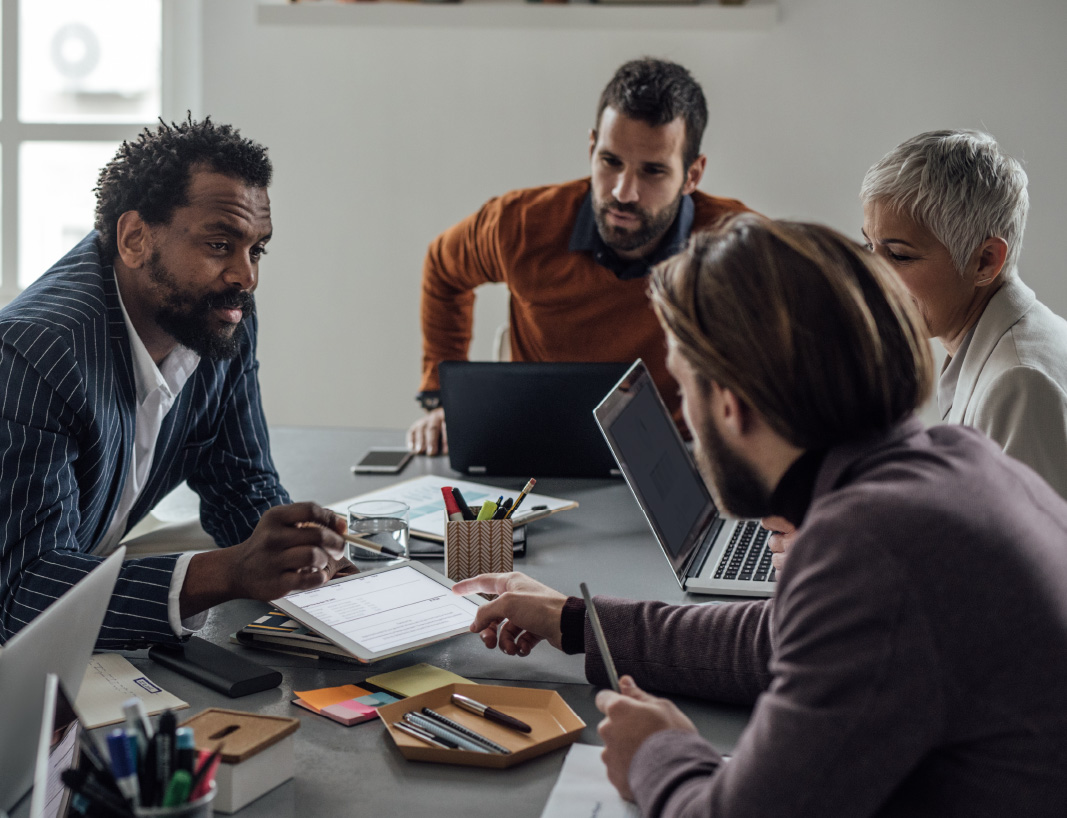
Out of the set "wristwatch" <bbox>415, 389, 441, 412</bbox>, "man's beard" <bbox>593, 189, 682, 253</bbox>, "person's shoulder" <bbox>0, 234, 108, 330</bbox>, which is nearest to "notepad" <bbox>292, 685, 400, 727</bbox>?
"person's shoulder" <bbox>0, 234, 108, 330</bbox>

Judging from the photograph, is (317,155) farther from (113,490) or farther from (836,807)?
(836,807)

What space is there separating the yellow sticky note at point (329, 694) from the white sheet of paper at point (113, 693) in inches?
5.2

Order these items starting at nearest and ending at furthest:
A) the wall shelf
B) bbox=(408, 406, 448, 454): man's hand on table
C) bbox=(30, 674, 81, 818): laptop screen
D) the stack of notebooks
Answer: bbox=(30, 674, 81, 818): laptop screen
the stack of notebooks
bbox=(408, 406, 448, 454): man's hand on table
the wall shelf

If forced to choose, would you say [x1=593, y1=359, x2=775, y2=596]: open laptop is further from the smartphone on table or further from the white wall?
the white wall

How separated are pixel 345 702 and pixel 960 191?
1.13 m

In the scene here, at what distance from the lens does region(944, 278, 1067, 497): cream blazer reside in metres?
1.37

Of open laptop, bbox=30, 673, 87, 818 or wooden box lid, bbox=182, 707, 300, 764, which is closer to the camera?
open laptop, bbox=30, 673, 87, 818

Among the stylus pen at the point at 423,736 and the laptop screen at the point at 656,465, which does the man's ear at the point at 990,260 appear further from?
the stylus pen at the point at 423,736

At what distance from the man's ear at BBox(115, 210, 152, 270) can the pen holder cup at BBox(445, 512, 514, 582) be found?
66 cm

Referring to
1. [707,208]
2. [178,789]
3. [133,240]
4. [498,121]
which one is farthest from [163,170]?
[498,121]

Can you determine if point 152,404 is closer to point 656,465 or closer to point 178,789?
point 656,465

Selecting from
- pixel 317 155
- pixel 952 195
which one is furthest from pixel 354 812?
pixel 317 155

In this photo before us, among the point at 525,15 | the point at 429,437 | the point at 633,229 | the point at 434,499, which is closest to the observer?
the point at 434,499

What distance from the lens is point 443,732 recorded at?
1.00m
